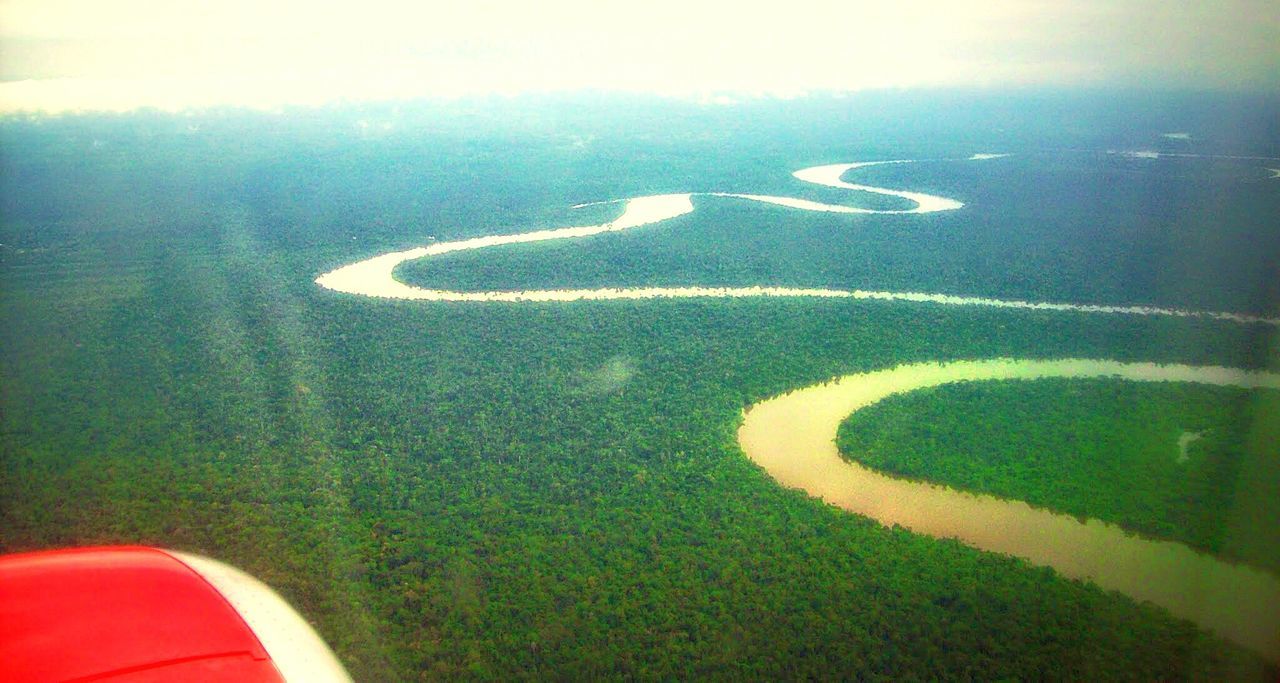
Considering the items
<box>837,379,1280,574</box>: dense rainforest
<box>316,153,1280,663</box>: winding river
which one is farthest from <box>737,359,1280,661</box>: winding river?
<box>837,379,1280,574</box>: dense rainforest

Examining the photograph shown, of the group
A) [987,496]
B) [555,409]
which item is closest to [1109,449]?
[987,496]

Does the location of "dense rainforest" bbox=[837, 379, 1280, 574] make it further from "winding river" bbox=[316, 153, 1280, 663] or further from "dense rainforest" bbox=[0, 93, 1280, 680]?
"dense rainforest" bbox=[0, 93, 1280, 680]

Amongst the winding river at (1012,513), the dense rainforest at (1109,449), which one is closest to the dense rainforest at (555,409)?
the winding river at (1012,513)

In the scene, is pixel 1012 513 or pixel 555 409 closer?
pixel 1012 513

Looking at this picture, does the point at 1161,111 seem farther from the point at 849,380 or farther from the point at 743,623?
the point at 743,623

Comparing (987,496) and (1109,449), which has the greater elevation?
(1109,449)

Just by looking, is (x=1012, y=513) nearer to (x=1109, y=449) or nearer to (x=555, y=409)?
(x=1109, y=449)

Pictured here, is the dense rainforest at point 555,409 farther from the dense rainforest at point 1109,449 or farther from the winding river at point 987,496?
the dense rainforest at point 1109,449
